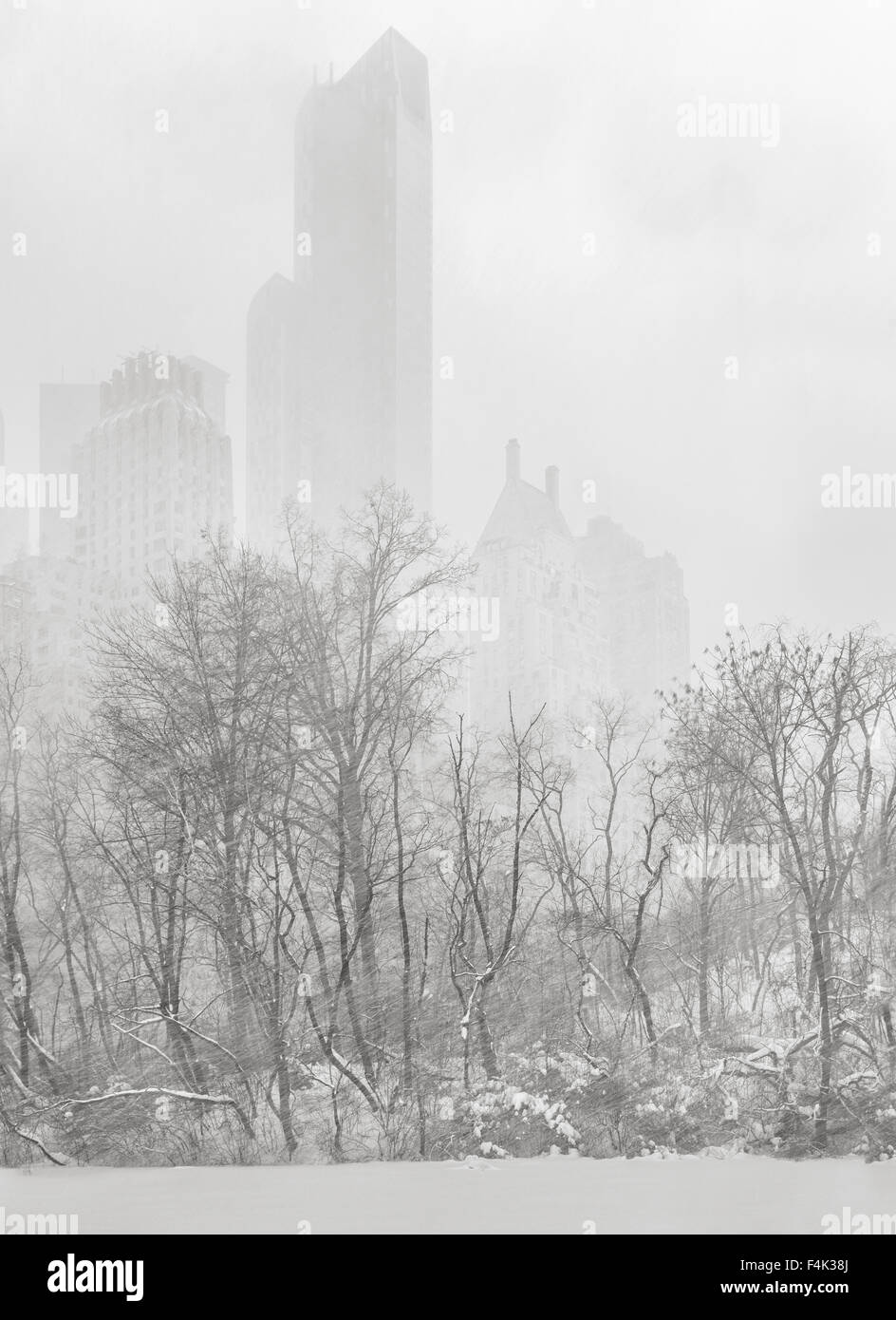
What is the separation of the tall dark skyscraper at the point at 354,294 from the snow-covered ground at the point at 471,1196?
30.3 ft

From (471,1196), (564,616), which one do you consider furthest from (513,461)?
(471,1196)

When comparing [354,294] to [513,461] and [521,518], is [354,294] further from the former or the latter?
[521,518]

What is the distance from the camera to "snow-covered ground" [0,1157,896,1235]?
27.6ft

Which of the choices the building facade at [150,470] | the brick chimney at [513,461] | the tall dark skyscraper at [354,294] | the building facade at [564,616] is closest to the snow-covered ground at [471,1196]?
the building facade at [564,616]

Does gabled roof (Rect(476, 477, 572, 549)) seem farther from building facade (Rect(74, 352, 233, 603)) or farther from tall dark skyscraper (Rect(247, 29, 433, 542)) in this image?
building facade (Rect(74, 352, 233, 603))

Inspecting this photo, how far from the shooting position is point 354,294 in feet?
59.8

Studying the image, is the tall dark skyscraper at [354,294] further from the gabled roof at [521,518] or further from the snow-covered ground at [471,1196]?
the snow-covered ground at [471,1196]

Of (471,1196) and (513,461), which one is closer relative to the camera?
(471,1196)

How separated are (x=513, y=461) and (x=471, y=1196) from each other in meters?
10.2

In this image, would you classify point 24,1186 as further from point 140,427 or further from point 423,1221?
point 140,427

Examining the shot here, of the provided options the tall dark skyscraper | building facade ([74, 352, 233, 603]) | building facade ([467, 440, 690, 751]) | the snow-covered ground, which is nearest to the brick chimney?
building facade ([467, 440, 690, 751])

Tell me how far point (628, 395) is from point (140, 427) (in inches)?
278

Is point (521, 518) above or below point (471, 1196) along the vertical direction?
above

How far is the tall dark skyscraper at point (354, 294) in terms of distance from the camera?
16.9 meters
